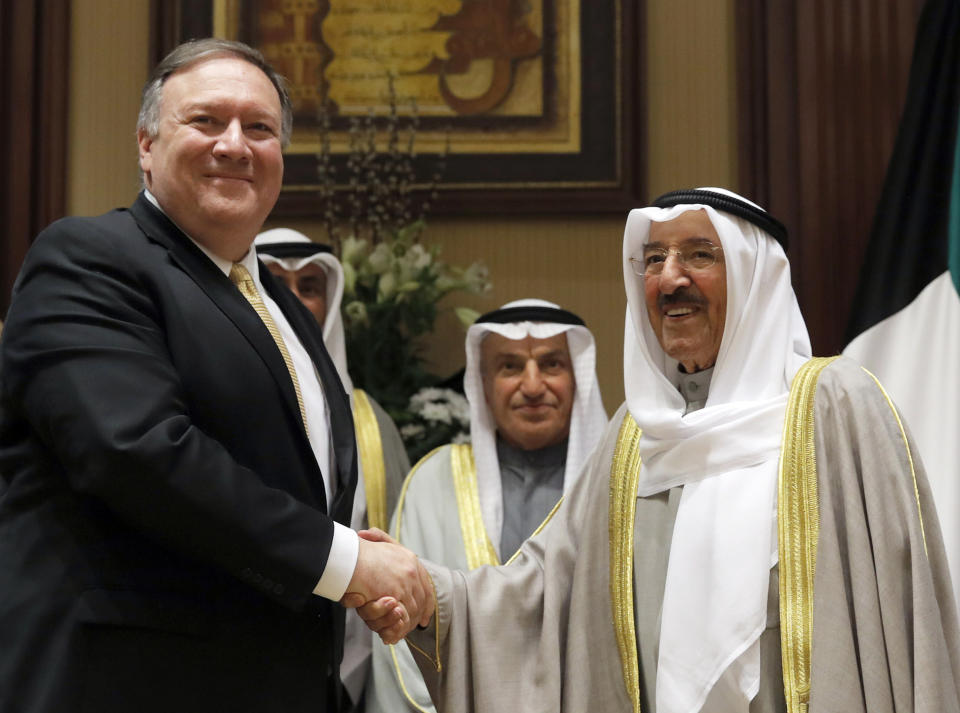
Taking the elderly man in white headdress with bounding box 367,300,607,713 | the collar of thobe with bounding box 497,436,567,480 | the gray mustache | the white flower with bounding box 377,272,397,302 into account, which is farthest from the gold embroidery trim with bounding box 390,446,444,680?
the gray mustache

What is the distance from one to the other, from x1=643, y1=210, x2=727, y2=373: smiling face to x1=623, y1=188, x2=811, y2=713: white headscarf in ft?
0.15

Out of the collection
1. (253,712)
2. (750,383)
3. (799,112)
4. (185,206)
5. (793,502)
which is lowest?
(253,712)

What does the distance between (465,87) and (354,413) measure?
1.68 metres

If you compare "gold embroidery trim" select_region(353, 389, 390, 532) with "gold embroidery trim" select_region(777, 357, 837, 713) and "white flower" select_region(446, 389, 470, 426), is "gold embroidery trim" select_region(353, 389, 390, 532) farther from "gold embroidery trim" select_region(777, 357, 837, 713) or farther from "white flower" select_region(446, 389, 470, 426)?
"gold embroidery trim" select_region(777, 357, 837, 713)

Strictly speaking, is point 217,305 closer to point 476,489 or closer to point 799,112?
point 476,489

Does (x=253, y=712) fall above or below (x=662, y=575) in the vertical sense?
below

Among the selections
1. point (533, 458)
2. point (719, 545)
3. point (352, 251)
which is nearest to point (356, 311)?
point (352, 251)

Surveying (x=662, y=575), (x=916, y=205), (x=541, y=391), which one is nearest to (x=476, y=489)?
(x=541, y=391)

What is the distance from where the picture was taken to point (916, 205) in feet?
14.5

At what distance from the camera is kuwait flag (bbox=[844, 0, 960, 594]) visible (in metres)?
4.25

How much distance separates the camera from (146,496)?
221 cm

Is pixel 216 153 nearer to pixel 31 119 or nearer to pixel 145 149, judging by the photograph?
pixel 145 149

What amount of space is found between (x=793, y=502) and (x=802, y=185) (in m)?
2.52

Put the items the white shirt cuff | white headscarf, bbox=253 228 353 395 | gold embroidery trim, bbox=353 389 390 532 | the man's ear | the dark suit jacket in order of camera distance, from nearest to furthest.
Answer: the dark suit jacket
the white shirt cuff
the man's ear
gold embroidery trim, bbox=353 389 390 532
white headscarf, bbox=253 228 353 395
